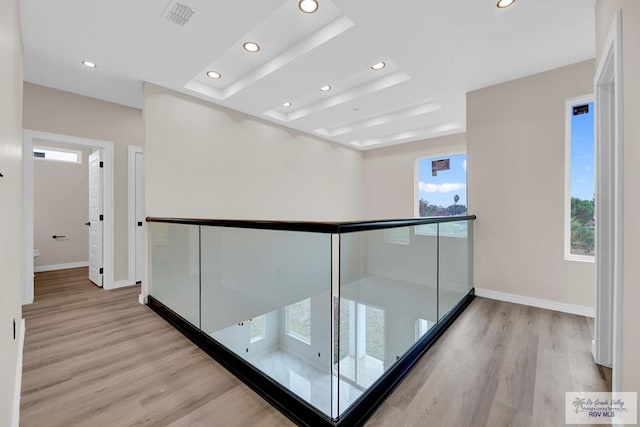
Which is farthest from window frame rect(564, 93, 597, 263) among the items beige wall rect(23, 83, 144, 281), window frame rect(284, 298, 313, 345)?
beige wall rect(23, 83, 144, 281)

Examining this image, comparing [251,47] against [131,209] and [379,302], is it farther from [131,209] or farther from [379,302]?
[131,209]

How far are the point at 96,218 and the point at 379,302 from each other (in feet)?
14.6

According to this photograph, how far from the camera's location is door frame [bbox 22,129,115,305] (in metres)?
3.16

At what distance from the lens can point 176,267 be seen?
280cm

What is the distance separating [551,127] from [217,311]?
4039 mm

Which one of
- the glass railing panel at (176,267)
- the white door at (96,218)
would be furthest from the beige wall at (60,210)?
the glass railing panel at (176,267)

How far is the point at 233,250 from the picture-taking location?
215cm

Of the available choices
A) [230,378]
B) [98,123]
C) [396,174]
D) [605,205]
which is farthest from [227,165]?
[605,205]

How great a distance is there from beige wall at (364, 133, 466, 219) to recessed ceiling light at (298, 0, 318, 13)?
14.1ft

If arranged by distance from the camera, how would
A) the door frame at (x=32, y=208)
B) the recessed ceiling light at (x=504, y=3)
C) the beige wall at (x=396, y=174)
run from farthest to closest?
the beige wall at (x=396, y=174), the door frame at (x=32, y=208), the recessed ceiling light at (x=504, y=3)

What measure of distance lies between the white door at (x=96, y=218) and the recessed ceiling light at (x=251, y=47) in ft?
9.14

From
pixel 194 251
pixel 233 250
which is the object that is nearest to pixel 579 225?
pixel 233 250

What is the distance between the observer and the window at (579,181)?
2871 mm

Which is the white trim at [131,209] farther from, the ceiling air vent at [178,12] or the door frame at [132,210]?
the ceiling air vent at [178,12]
